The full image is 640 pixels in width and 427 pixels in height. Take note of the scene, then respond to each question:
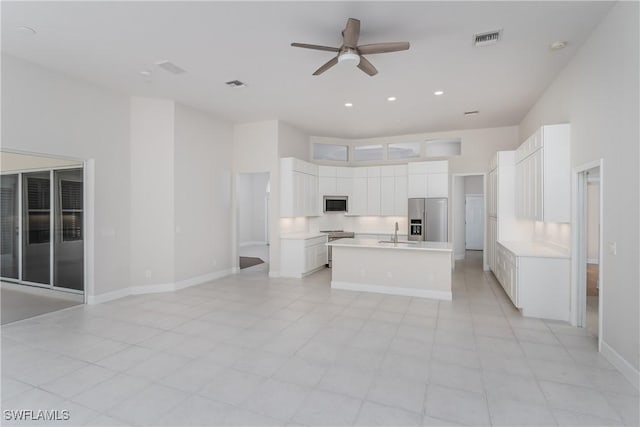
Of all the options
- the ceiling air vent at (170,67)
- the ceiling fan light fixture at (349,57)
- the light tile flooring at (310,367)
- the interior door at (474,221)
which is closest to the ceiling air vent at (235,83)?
the ceiling air vent at (170,67)

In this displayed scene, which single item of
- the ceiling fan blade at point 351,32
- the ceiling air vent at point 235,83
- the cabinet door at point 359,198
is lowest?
the cabinet door at point 359,198

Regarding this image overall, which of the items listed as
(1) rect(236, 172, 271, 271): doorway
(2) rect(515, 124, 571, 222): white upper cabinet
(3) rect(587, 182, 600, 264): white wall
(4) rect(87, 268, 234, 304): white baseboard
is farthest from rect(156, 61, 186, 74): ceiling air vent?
(1) rect(236, 172, 271, 271): doorway

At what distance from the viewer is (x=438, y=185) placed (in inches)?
305

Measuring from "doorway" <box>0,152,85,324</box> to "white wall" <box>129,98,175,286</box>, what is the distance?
795mm

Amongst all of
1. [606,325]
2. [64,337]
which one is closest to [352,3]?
[606,325]

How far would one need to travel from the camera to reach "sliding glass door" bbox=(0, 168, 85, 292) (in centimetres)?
518

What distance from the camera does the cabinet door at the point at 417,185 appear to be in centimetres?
787

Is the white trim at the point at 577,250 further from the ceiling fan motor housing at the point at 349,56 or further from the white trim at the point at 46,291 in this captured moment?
the white trim at the point at 46,291

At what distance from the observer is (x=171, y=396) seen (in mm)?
2596

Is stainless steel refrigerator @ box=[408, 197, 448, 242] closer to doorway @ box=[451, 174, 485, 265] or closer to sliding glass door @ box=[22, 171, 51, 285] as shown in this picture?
doorway @ box=[451, 174, 485, 265]

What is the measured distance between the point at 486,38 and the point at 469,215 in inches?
327

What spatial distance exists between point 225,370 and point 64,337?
7.42 ft

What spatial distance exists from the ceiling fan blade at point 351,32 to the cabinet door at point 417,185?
5103mm

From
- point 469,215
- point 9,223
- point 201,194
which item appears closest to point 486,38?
point 201,194
